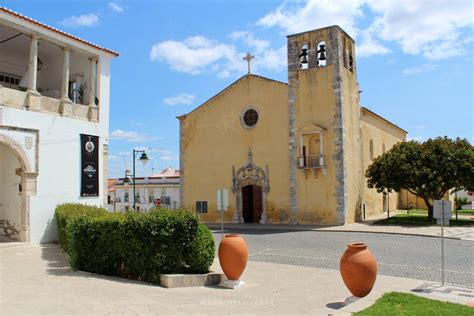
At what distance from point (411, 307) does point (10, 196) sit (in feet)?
44.2

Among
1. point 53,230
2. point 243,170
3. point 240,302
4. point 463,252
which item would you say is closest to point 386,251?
point 463,252

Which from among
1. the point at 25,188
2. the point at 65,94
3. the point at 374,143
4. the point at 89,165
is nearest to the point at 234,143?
the point at 374,143

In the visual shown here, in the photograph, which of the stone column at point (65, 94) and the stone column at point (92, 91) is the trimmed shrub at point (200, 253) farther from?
the stone column at point (92, 91)

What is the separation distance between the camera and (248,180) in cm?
2612

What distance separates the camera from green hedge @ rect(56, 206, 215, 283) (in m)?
8.95

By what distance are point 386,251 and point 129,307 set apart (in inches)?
390

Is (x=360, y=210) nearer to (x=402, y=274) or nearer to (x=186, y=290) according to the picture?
(x=402, y=274)

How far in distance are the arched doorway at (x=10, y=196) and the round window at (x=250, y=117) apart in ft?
47.5

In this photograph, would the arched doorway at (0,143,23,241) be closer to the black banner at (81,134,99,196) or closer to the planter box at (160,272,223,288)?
the black banner at (81,134,99,196)

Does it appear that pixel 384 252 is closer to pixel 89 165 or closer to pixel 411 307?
pixel 411 307

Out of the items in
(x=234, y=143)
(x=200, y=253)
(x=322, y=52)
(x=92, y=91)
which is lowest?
(x=200, y=253)

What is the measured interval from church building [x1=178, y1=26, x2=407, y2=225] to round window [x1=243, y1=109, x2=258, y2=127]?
2.6 inches

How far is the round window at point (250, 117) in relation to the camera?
26344 millimetres

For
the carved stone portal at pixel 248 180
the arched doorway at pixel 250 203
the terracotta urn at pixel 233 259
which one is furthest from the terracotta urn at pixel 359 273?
the arched doorway at pixel 250 203
